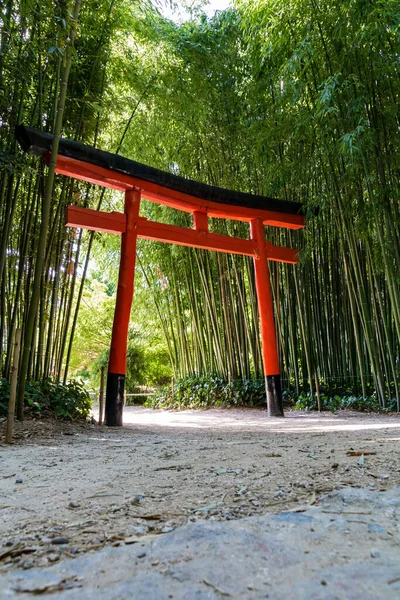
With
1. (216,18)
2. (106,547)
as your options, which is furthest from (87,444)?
(216,18)

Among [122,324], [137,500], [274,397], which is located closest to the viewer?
[137,500]

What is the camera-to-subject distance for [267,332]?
5191 mm

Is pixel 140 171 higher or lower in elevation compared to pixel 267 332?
higher

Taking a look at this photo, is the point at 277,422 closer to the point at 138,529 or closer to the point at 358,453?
the point at 358,453

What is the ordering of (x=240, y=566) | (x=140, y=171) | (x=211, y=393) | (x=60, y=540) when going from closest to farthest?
(x=240, y=566) < (x=60, y=540) < (x=140, y=171) < (x=211, y=393)

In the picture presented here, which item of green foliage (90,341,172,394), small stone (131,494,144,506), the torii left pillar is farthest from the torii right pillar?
green foliage (90,341,172,394)

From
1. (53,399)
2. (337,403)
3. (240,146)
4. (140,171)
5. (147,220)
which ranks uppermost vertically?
(240,146)

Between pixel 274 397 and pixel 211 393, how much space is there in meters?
2.09

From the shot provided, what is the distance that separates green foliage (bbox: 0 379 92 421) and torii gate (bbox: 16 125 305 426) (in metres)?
0.32

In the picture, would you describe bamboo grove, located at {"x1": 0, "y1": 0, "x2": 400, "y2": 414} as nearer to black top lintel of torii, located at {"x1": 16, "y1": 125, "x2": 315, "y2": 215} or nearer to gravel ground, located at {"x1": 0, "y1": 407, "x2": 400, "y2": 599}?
black top lintel of torii, located at {"x1": 16, "y1": 125, "x2": 315, "y2": 215}

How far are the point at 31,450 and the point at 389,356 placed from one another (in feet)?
12.5

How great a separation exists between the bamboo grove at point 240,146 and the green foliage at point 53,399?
0.20 meters

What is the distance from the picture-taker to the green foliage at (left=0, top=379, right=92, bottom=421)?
11.9ft

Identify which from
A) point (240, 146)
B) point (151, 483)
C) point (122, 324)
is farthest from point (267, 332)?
point (151, 483)
